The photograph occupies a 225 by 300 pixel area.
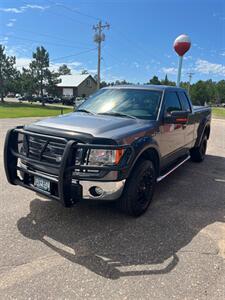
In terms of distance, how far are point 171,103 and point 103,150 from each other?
2313 millimetres

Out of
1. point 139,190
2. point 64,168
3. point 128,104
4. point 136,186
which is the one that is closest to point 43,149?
point 64,168

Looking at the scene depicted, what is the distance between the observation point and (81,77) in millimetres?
65500

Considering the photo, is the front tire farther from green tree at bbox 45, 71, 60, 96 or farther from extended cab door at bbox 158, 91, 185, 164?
green tree at bbox 45, 71, 60, 96

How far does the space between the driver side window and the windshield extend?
181mm

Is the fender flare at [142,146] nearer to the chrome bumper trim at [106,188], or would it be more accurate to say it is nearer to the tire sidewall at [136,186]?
the tire sidewall at [136,186]

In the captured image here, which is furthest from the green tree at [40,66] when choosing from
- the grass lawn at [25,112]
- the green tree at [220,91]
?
the green tree at [220,91]

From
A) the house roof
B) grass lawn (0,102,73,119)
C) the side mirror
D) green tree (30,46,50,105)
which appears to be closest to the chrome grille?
the side mirror

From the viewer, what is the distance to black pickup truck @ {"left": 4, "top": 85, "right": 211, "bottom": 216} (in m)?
3.15

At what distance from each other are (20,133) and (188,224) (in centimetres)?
270

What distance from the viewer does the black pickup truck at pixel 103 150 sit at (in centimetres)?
315

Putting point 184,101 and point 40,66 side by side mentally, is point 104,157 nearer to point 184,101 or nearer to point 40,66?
point 184,101

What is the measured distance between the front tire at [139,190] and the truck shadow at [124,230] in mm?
183

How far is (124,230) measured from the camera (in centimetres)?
350

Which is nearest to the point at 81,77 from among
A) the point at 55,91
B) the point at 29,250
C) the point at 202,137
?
the point at 55,91
